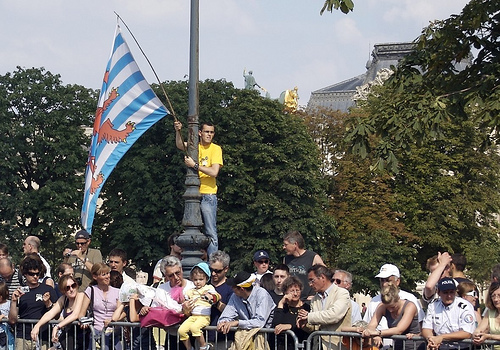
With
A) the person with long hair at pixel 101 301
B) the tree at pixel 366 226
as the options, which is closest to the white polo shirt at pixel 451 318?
the person with long hair at pixel 101 301

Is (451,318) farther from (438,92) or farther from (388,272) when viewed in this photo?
(438,92)

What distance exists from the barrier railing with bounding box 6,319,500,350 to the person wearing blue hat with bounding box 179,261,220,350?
4.1 inches

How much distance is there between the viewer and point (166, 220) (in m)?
43.0

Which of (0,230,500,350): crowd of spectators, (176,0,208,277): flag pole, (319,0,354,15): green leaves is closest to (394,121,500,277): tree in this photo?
(176,0,208,277): flag pole

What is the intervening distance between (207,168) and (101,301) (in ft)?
10.3

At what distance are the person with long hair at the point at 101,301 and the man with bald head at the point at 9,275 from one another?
1414mm

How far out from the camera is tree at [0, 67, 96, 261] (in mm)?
44188

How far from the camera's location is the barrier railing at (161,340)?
9.76 metres

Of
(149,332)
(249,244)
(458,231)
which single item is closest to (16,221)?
(249,244)

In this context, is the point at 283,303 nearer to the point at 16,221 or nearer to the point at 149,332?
the point at 149,332

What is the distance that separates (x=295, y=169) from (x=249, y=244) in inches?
170

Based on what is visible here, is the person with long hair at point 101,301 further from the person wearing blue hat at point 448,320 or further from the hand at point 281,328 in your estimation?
the person wearing blue hat at point 448,320

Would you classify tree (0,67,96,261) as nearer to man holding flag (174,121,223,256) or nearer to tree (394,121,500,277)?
tree (394,121,500,277)

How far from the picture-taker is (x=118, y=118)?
14625mm
